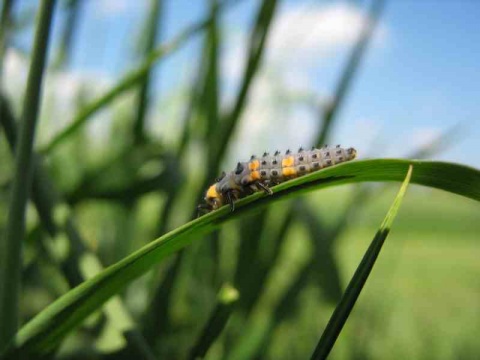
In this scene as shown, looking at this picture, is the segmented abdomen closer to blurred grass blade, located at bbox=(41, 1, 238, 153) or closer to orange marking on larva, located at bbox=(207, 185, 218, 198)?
orange marking on larva, located at bbox=(207, 185, 218, 198)

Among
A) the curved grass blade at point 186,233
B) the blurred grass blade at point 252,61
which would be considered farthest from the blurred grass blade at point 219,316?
the blurred grass blade at point 252,61

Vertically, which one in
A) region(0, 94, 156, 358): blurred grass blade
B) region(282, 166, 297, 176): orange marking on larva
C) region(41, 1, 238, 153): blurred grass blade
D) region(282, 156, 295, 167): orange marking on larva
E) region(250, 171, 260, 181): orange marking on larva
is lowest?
region(282, 166, 297, 176): orange marking on larva

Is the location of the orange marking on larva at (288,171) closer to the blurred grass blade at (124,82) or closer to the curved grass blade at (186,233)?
the curved grass blade at (186,233)

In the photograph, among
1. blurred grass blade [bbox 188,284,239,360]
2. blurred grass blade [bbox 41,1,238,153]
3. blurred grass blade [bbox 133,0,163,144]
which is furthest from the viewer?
blurred grass blade [bbox 133,0,163,144]

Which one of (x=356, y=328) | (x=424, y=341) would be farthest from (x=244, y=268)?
(x=424, y=341)

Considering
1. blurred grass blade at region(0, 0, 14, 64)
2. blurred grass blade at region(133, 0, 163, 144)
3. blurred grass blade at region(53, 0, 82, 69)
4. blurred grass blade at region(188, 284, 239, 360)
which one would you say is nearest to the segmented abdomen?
blurred grass blade at region(188, 284, 239, 360)

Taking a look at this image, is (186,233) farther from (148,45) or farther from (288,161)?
(148,45)

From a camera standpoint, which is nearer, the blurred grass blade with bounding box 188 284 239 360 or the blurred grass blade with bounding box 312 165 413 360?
the blurred grass blade with bounding box 312 165 413 360

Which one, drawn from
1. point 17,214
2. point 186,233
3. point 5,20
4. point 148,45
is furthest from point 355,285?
point 148,45
